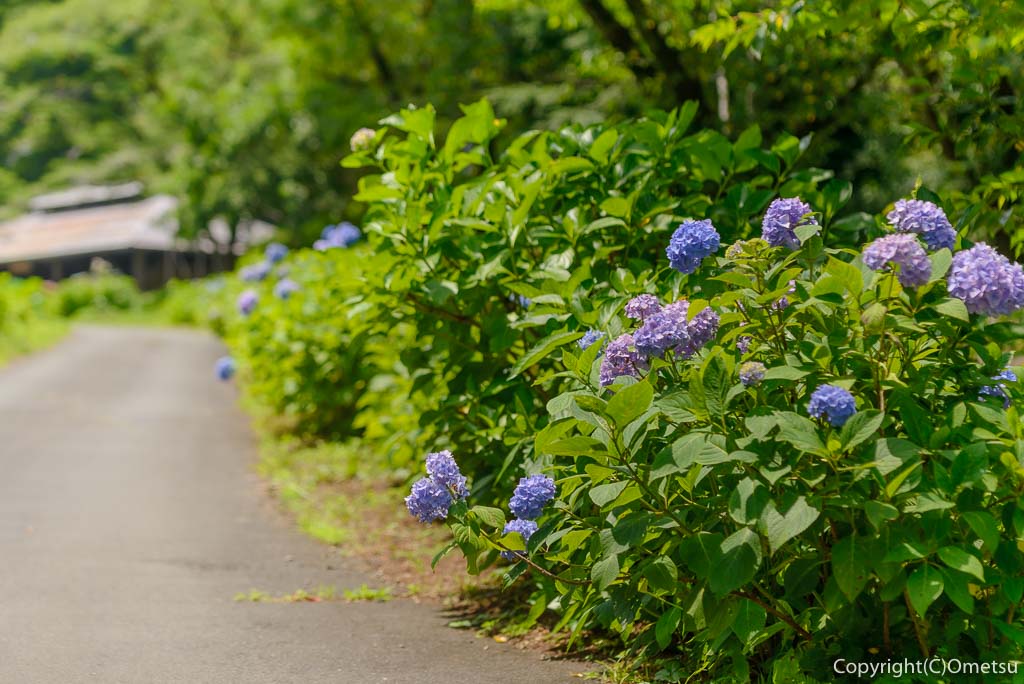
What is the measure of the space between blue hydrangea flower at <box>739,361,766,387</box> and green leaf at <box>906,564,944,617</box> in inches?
27.1

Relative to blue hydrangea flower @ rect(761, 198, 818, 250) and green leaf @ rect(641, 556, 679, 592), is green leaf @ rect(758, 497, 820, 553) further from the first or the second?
blue hydrangea flower @ rect(761, 198, 818, 250)

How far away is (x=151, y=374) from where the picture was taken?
17.1 meters

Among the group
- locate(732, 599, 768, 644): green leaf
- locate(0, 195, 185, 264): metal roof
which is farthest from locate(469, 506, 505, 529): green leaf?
locate(0, 195, 185, 264): metal roof

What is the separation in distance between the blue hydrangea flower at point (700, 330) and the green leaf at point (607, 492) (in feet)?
1.52

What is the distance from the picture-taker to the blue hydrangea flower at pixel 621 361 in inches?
140

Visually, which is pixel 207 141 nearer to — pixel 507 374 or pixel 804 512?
pixel 507 374

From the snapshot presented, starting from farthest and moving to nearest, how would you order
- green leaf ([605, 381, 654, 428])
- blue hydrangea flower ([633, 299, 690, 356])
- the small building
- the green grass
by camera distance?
the small building → the green grass → blue hydrangea flower ([633, 299, 690, 356]) → green leaf ([605, 381, 654, 428])

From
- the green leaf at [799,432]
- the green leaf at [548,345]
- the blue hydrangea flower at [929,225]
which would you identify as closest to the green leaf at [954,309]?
the blue hydrangea flower at [929,225]

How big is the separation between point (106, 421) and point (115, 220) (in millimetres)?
37247

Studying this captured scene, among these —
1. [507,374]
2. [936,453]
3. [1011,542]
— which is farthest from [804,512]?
[507,374]

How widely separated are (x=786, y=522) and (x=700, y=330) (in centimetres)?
69

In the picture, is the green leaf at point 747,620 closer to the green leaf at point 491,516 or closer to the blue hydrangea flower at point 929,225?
the green leaf at point 491,516

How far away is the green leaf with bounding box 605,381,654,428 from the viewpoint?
329 centimetres

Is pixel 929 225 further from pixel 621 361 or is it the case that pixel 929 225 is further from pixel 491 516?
pixel 491 516
